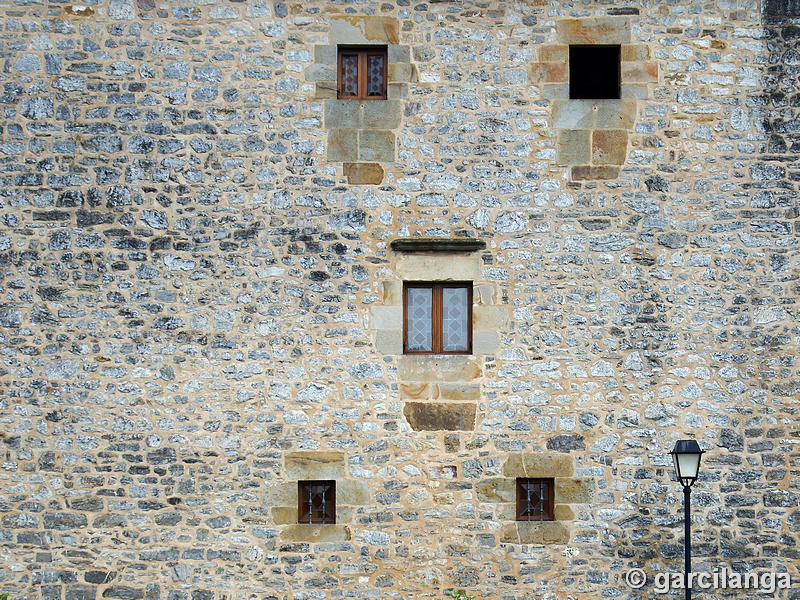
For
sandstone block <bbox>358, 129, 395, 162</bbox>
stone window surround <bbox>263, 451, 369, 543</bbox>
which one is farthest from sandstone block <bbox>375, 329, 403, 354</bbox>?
sandstone block <bbox>358, 129, 395, 162</bbox>

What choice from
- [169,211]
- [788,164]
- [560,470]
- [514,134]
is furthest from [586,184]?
[169,211]

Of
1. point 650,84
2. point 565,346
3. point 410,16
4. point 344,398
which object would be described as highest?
point 410,16

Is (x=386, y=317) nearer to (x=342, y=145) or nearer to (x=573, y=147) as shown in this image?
(x=342, y=145)

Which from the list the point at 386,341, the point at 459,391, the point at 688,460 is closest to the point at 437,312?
the point at 386,341

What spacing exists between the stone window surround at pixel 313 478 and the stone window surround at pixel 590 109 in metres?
2.97

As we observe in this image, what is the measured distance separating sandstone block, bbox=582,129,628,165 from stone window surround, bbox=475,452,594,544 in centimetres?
236

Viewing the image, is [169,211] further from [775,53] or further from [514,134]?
[775,53]

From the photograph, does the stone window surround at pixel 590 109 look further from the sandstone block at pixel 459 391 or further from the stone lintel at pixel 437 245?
the sandstone block at pixel 459 391

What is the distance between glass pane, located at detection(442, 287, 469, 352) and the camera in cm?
684

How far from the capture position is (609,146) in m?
6.84

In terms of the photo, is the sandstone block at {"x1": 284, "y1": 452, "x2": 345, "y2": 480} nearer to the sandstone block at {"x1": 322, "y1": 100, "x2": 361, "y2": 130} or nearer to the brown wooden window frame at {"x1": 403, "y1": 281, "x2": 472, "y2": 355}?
the brown wooden window frame at {"x1": 403, "y1": 281, "x2": 472, "y2": 355}

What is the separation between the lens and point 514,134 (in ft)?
22.4

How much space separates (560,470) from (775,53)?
148 inches

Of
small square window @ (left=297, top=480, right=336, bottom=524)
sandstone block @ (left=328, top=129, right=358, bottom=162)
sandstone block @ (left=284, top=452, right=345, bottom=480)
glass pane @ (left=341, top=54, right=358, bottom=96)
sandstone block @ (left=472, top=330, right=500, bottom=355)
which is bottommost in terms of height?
small square window @ (left=297, top=480, right=336, bottom=524)
